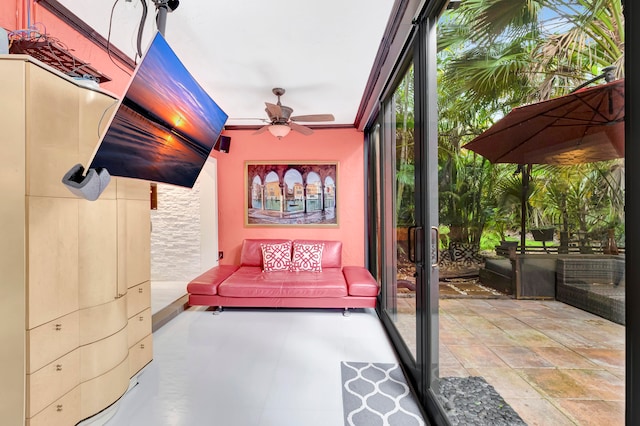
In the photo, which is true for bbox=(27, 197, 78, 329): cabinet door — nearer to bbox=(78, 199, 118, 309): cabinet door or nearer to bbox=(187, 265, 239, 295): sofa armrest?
bbox=(78, 199, 118, 309): cabinet door

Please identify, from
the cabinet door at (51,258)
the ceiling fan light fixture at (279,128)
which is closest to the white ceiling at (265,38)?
the ceiling fan light fixture at (279,128)

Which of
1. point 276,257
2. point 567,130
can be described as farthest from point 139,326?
point 567,130

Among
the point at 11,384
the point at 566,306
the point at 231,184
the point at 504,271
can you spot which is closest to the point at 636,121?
the point at 566,306

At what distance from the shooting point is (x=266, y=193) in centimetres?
433

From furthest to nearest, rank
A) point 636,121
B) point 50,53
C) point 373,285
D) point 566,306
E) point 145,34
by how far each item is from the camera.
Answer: point 373,285 → point 145,34 → point 50,53 → point 566,306 → point 636,121

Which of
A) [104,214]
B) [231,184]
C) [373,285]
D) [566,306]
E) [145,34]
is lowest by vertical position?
[373,285]

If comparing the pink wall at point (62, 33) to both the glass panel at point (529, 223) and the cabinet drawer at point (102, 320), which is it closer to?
the cabinet drawer at point (102, 320)

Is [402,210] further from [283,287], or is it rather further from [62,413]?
[62,413]

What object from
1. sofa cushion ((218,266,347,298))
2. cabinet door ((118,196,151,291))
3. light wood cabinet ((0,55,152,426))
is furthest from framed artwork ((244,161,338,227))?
light wood cabinet ((0,55,152,426))

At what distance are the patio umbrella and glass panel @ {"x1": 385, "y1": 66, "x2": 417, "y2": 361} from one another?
3.56ft

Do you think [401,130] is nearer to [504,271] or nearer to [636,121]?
[504,271]

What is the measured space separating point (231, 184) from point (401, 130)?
301 cm

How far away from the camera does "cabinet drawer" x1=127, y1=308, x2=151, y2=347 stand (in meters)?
1.92

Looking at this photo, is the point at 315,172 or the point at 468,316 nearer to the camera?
the point at 468,316
